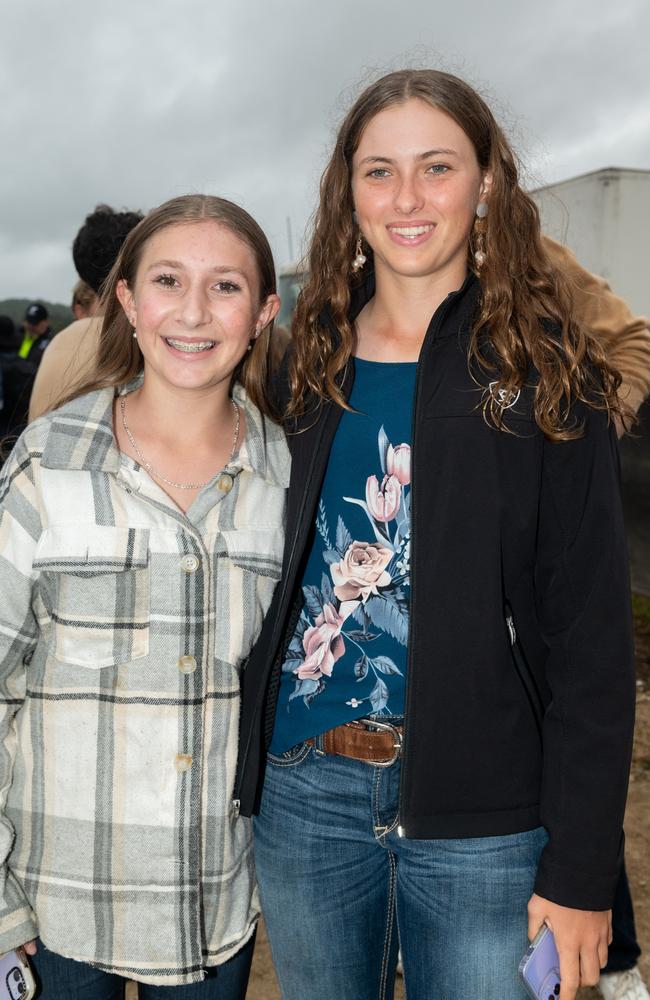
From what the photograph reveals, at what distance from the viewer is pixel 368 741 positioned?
5.62 feet

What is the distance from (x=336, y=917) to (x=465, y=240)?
1.42m

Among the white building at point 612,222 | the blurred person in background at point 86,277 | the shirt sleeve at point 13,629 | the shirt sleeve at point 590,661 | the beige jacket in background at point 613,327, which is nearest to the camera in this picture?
the shirt sleeve at point 590,661

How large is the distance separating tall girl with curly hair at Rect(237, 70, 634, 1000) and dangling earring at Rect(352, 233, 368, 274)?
120 mm

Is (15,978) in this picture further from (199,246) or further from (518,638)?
(199,246)

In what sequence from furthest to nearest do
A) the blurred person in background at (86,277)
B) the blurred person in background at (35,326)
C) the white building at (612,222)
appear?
the white building at (612,222)
the blurred person in background at (35,326)
the blurred person in background at (86,277)

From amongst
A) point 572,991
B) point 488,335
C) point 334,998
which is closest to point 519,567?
point 488,335

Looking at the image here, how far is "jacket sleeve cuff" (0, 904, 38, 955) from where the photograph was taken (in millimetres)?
1667

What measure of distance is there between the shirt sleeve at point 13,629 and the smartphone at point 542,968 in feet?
3.14

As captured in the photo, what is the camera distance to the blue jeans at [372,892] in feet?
5.37

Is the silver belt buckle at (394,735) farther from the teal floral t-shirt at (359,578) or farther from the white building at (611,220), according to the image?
the white building at (611,220)

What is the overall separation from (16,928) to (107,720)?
1.44ft

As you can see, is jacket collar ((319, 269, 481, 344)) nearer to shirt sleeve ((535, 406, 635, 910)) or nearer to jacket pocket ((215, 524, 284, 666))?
shirt sleeve ((535, 406, 635, 910))

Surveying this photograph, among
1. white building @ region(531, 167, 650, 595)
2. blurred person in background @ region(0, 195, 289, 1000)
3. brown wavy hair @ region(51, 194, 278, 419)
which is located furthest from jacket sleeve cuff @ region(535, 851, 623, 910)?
white building @ region(531, 167, 650, 595)

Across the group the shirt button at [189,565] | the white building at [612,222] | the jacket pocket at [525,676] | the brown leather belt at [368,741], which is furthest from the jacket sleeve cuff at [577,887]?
the white building at [612,222]
